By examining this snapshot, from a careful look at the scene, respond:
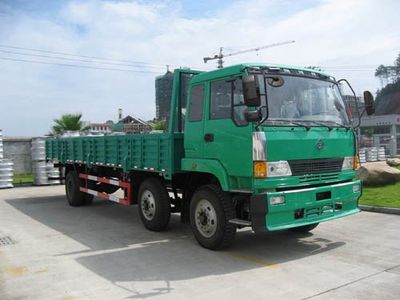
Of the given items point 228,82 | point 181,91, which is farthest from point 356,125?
point 181,91

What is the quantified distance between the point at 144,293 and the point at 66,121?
61.6 feet

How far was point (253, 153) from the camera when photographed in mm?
5996

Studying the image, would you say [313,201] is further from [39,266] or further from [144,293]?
[39,266]

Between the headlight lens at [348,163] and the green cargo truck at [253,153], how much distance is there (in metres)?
0.03

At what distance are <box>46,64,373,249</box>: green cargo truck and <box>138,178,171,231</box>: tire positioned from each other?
0.08ft

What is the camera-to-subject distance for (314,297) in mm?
4832

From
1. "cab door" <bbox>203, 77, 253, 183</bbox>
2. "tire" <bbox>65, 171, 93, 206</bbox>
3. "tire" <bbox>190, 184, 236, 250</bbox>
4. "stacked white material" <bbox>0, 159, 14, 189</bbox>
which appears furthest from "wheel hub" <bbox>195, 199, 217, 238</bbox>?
"stacked white material" <bbox>0, 159, 14, 189</bbox>

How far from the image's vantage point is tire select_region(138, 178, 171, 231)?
8.02 metres

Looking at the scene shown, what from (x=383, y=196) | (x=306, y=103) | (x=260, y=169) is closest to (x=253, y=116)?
(x=260, y=169)

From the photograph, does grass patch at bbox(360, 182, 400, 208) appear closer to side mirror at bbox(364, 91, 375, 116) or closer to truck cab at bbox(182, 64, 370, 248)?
side mirror at bbox(364, 91, 375, 116)

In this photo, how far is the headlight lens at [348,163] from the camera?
702 centimetres

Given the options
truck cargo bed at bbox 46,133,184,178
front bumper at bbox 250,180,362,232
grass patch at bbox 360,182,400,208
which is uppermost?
truck cargo bed at bbox 46,133,184,178

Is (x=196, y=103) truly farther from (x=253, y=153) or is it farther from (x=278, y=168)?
(x=278, y=168)

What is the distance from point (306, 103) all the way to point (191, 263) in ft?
9.42
